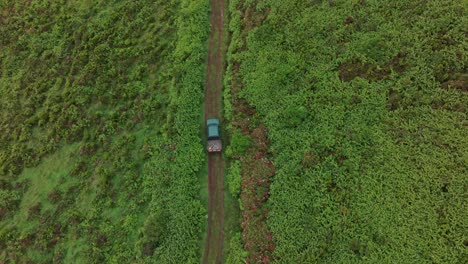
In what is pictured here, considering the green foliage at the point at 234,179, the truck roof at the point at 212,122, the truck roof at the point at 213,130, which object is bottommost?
the green foliage at the point at 234,179

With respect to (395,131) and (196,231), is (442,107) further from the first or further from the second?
(196,231)

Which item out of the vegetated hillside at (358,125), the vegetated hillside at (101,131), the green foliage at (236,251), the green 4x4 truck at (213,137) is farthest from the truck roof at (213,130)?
the green foliage at (236,251)

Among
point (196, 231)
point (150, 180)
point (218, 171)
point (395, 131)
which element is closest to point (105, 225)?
point (150, 180)

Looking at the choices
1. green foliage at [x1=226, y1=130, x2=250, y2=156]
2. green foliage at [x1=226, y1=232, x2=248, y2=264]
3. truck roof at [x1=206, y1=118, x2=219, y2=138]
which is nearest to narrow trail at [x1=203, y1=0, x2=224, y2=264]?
green foliage at [x1=226, y1=232, x2=248, y2=264]

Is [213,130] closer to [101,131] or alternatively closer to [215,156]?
[215,156]

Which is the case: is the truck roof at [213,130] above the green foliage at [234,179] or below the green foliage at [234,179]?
above

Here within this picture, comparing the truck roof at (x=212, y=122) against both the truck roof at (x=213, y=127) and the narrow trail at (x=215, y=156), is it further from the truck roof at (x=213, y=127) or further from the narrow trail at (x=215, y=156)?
the narrow trail at (x=215, y=156)
